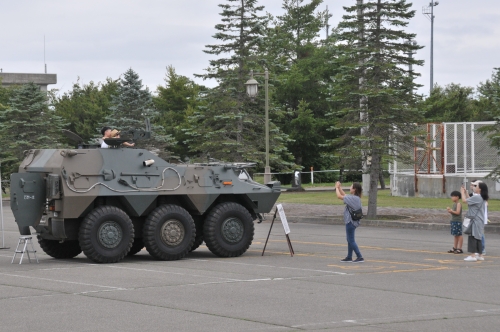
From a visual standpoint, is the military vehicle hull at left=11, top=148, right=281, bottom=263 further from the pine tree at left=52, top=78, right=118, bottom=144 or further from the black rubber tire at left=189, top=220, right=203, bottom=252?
the pine tree at left=52, top=78, right=118, bottom=144

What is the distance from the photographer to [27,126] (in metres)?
50.7

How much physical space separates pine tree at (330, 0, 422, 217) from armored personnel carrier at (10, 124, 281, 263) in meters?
9.64

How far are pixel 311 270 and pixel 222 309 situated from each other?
182 inches

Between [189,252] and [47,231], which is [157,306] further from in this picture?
[189,252]

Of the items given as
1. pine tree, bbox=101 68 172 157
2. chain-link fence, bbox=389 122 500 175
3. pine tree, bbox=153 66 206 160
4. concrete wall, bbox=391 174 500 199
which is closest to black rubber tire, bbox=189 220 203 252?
concrete wall, bbox=391 174 500 199

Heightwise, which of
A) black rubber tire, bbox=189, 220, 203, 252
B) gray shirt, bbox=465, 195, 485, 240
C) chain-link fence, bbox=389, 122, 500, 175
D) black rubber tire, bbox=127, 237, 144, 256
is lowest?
black rubber tire, bbox=127, 237, 144, 256

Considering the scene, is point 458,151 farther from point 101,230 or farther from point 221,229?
point 101,230

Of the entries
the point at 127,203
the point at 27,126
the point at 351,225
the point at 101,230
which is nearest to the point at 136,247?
the point at 127,203

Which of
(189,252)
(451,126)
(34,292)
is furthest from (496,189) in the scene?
(34,292)

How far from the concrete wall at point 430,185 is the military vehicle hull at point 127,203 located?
21531 millimetres

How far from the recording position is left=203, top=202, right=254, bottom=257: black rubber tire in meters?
17.4

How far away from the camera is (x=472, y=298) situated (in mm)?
11797

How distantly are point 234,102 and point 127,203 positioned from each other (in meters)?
25.0

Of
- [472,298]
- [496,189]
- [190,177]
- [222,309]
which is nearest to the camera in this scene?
[222,309]
